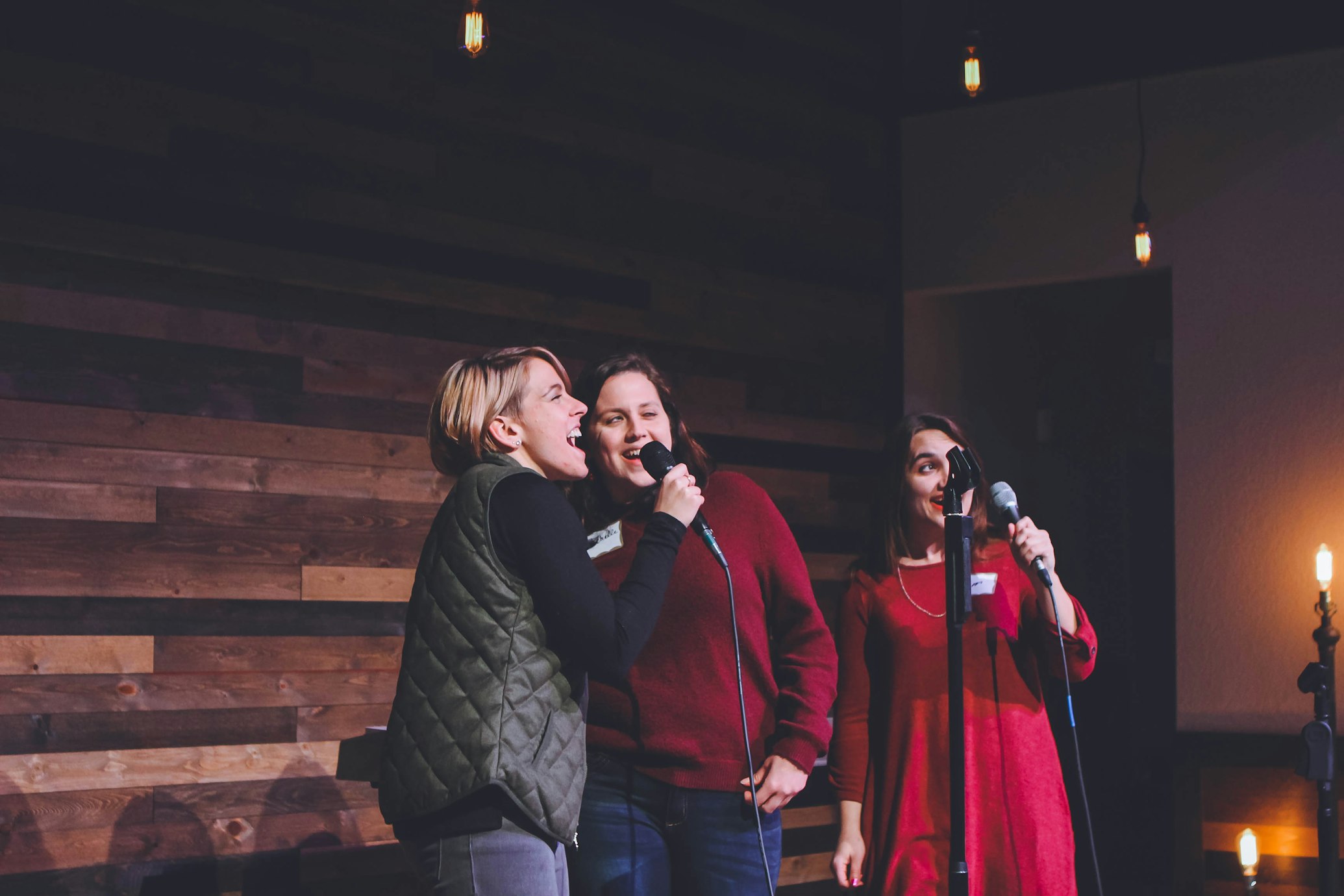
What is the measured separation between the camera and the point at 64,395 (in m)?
3.30

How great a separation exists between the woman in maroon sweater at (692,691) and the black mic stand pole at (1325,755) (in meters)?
2.67

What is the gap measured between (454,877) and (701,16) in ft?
11.9

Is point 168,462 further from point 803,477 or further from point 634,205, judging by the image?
point 803,477

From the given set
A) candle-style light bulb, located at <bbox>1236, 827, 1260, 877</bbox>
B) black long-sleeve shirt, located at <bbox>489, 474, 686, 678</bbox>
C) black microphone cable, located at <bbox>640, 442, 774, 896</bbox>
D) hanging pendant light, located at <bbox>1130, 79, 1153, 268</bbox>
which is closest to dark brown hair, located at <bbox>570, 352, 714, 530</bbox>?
black microphone cable, located at <bbox>640, 442, 774, 896</bbox>

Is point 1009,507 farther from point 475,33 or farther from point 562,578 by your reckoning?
point 475,33

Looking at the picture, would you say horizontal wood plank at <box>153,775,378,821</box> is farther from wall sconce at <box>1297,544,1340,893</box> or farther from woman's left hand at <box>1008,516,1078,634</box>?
wall sconce at <box>1297,544,1340,893</box>

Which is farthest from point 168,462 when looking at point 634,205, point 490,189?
point 634,205

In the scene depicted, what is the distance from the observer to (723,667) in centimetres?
223

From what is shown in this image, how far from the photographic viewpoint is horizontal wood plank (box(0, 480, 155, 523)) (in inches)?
126

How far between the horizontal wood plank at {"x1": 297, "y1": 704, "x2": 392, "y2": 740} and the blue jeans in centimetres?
159

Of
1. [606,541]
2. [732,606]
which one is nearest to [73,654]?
[606,541]

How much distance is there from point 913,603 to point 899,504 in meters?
0.21

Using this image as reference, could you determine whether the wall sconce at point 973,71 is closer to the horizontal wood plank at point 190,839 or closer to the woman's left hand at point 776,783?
the woman's left hand at point 776,783

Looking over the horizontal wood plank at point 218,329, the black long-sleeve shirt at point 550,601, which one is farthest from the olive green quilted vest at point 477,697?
the horizontal wood plank at point 218,329
